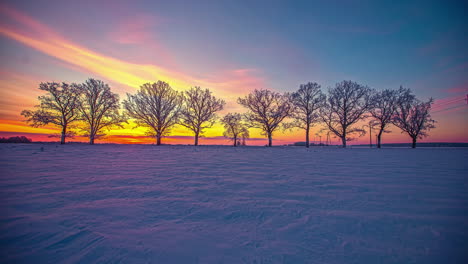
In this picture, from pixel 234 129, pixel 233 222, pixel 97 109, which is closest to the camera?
pixel 233 222

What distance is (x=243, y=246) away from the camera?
2041mm

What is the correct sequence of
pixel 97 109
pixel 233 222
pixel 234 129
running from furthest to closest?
1. pixel 234 129
2. pixel 97 109
3. pixel 233 222

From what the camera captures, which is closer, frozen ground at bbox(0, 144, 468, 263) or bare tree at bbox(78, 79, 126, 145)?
frozen ground at bbox(0, 144, 468, 263)

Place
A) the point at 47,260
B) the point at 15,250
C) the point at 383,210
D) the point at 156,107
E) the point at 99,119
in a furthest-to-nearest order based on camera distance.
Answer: the point at 156,107, the point at 99,119, the point at 383,210, the point at 15,250, the point at 47,260

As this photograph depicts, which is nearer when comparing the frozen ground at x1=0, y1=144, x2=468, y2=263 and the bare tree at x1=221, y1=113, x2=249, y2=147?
the frozen ground at x1=0, y1=144, x2=468, y2=263

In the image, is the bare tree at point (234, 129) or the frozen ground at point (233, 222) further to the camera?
the bare tree at point (234, 129)

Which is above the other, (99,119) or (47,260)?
(99,119)

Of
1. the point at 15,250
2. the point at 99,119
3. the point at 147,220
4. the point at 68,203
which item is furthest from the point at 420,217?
the point at 99,119

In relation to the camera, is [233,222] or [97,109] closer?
[233,222]

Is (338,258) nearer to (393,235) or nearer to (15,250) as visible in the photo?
(393,235)

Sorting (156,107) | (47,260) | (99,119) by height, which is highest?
(156,107)

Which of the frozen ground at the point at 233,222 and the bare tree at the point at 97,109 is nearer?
the frozen ground at the point at 233,222

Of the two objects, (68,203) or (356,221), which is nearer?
(356,221)

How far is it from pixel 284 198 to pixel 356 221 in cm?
128
